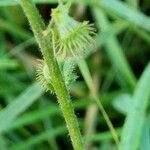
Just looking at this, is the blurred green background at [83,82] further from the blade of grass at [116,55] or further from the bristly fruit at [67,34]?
the bristly fruit at [67,34]

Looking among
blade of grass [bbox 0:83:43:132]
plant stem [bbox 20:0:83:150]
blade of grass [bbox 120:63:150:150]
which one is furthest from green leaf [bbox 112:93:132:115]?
plant stem [bbox 20:0:83:150]

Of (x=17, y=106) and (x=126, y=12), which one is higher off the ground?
(x=126, y=12)

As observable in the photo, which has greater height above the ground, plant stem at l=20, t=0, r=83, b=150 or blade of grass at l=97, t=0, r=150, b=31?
blade of grass at l=97, t=0, r=150, b=31

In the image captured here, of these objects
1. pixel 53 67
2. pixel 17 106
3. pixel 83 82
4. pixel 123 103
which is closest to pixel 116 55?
pixel 83 82

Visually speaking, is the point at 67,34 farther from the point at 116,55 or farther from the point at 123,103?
the point at 116,55

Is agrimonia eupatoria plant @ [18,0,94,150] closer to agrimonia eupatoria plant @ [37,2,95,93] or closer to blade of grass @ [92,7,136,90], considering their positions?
agrimonia eupatoria plant @ [37,2,95,93]

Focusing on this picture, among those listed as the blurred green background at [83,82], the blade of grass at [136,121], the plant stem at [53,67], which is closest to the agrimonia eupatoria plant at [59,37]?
the plant stem at [53,67]
